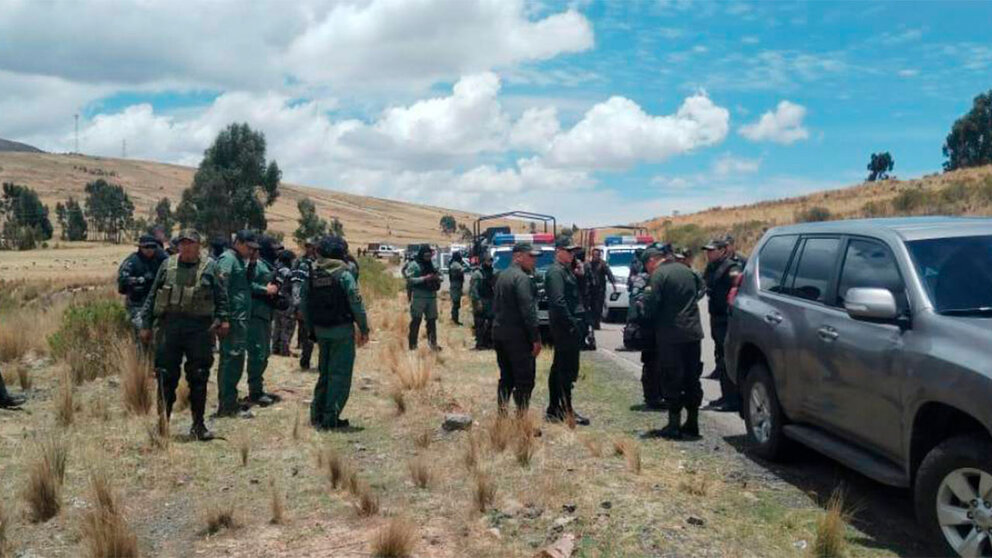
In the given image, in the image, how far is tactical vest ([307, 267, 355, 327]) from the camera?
8820mm

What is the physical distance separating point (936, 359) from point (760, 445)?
2.61 m

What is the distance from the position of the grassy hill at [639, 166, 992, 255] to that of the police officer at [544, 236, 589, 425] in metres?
35.6

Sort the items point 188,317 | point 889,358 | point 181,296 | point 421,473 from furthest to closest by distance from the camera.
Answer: point 188,317, point 181,296, point 421,473, point 889,358

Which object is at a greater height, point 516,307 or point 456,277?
point 516,307

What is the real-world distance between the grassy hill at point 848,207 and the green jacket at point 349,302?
36.8m

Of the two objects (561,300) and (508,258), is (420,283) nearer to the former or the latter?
(508,258)

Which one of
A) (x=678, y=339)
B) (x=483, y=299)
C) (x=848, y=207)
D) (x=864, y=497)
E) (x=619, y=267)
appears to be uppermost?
(x=848, y=207)

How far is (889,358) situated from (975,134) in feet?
282

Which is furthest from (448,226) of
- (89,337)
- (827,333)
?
(827,333)

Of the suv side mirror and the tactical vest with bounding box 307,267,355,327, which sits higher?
the suv side mirror

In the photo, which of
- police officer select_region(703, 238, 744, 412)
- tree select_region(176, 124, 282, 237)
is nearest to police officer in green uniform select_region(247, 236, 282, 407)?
police officer select_region(703, 238, 744, 412)

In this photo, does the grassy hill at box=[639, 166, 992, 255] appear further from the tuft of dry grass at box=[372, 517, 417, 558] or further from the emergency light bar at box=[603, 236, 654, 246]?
the tuft of dry grass at box=[372, 517, 417, 558]

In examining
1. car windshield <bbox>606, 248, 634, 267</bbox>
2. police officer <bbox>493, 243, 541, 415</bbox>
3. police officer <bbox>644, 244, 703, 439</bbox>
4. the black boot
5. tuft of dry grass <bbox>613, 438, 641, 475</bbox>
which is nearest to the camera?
tuft of dry grass <bbox>613, 438, 641, 475</bbox>

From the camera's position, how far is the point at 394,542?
17.1 feet
